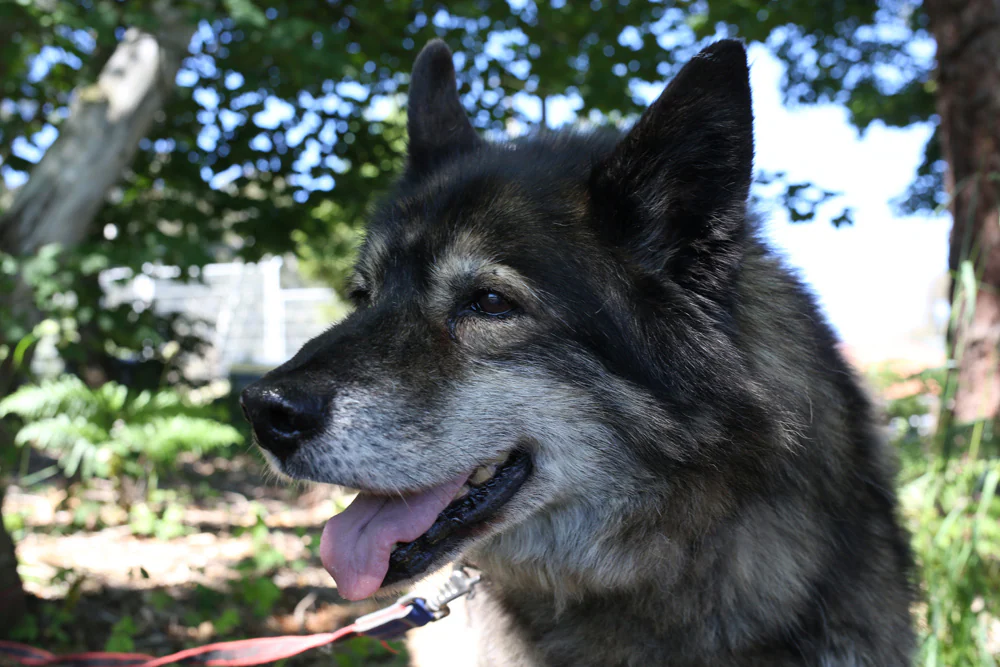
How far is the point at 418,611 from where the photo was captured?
2223 millimetres

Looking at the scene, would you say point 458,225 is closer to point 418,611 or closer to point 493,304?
point 493,304

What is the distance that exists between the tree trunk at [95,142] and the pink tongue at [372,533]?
4178 mm

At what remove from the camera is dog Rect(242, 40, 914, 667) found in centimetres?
190

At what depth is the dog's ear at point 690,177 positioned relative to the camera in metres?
1.81

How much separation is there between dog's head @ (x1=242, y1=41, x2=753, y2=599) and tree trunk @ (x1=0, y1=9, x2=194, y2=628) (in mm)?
4117

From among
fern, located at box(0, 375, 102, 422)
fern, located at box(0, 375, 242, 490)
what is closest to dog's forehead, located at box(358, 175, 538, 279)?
fern, located at box(0, 375, 242, 490)

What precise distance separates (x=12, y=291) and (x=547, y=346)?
4.25 metres

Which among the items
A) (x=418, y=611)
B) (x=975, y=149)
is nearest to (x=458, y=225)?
(x=418, y=611)

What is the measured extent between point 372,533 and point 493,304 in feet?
2.27

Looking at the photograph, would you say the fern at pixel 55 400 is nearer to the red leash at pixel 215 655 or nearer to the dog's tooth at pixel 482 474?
the red leash at pixel 215 655

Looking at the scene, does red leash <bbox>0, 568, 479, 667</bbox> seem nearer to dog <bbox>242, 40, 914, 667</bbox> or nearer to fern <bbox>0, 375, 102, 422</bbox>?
dog <bbox>242, 40, 914, 667</bbox>

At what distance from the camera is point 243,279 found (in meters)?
19.0

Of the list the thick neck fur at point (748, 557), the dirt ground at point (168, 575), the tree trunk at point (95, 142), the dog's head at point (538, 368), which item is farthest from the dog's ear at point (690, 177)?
the tree trunk at point (95, 142)

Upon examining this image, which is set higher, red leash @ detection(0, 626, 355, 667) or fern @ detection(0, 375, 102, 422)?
fern @ detection(0, 375, 102, 422)
